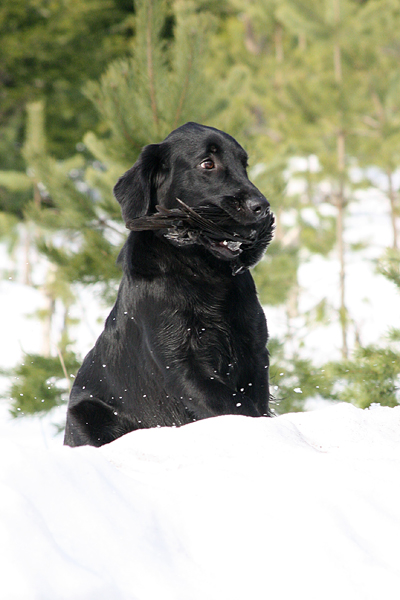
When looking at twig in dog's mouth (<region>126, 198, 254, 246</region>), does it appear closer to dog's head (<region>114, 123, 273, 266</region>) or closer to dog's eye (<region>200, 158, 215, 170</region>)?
dog's head (<region>114, 123, 273, 266</region>)

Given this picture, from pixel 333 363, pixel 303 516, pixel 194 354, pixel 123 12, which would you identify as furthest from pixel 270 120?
pixel 303 516

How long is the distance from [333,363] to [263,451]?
6.70 ft

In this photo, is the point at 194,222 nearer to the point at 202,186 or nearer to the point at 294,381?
the point at 202,186

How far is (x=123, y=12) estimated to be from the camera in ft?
45.7

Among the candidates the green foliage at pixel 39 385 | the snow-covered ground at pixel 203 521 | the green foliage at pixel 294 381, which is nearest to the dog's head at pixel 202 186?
the snow-covered ground at pixel 203 521

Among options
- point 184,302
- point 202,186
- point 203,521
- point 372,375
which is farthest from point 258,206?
point 372,375

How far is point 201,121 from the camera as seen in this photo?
5852 millimetres

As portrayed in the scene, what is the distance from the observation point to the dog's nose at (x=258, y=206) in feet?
9.00

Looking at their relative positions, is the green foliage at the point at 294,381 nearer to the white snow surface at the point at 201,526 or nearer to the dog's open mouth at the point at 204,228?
the dog's open mouth at the point at 204,228

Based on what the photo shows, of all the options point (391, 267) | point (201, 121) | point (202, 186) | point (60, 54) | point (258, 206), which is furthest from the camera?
point (60, 54)

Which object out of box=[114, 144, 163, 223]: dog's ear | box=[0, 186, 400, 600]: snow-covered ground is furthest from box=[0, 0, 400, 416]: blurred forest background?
box=[0, 186, 400, 600]: snow-covered ground

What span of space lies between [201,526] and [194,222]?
1.51 m

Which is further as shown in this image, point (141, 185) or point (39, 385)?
point (39, 385)

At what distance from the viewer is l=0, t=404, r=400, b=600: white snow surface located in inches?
55.8
